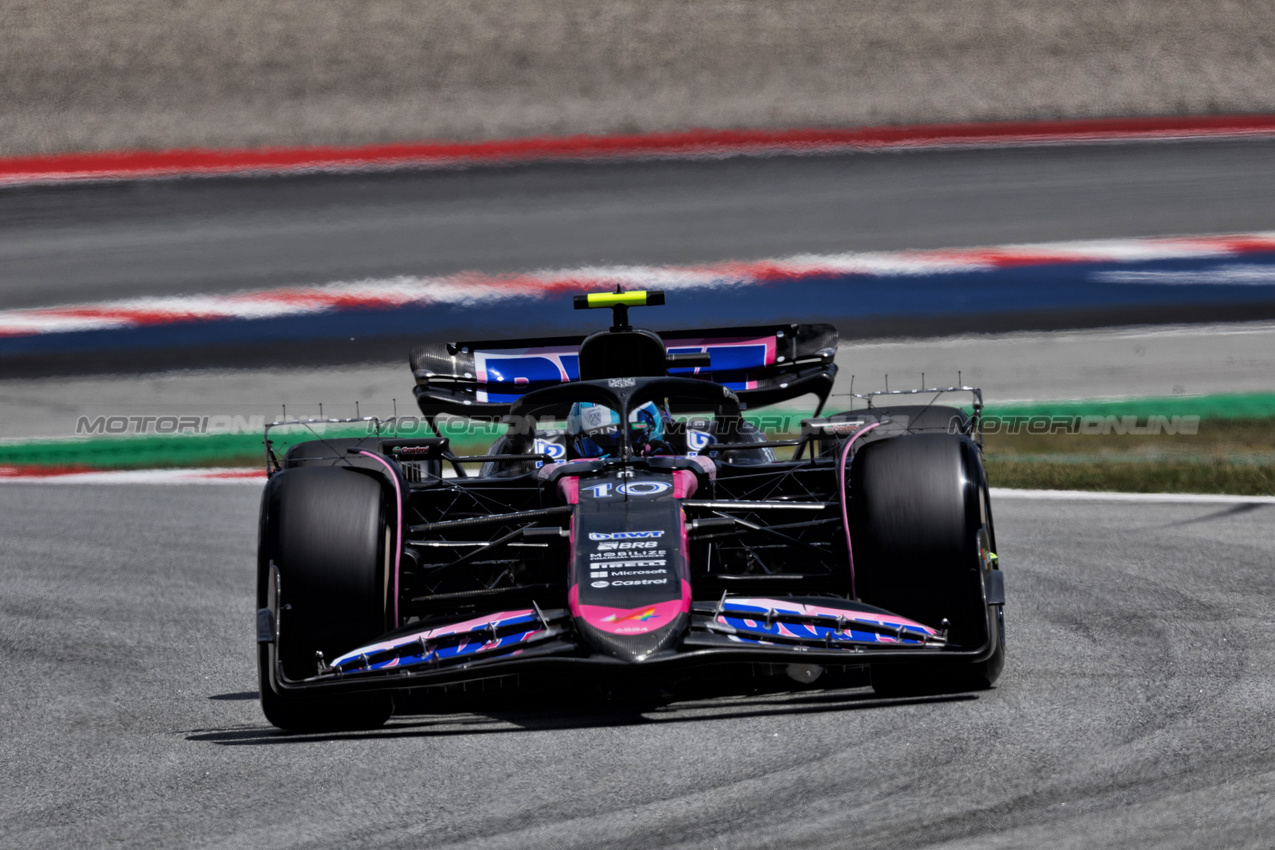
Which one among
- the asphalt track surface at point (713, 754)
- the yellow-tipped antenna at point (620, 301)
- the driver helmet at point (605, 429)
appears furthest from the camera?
the yellow-tipped antenna at point (620, 301)

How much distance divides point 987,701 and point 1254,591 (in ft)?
9.22

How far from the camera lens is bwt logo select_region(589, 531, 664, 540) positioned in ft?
20.4

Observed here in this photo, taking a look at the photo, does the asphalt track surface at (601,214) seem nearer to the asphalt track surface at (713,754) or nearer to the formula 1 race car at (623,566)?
the asphalt track surface at (713,754)

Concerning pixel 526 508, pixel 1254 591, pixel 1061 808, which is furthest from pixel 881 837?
pixel 1254 591

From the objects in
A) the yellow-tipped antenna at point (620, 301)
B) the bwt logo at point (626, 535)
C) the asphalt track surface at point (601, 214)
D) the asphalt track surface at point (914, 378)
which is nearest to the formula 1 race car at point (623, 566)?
the bwt logo at point (626, 535)

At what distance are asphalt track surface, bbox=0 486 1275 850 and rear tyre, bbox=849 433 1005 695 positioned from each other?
20 centimetres

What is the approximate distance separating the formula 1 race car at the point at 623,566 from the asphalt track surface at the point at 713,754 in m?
0.23

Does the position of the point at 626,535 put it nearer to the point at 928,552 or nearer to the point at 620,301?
the point at 928,552

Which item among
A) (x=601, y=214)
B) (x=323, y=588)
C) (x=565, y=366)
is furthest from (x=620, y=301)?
(x=601, y=214)

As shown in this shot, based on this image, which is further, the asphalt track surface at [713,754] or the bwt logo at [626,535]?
the bwt logo at [626,535]

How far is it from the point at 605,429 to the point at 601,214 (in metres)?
8.29

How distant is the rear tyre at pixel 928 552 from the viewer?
6.18 metres

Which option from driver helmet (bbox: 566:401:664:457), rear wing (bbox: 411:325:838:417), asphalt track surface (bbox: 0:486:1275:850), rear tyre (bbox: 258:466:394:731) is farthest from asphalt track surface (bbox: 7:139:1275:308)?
rear tyre (bbox: 258:466:394:731)

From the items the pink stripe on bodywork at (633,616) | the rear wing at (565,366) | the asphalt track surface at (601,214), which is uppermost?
the asphalt track surface at (601,214)
